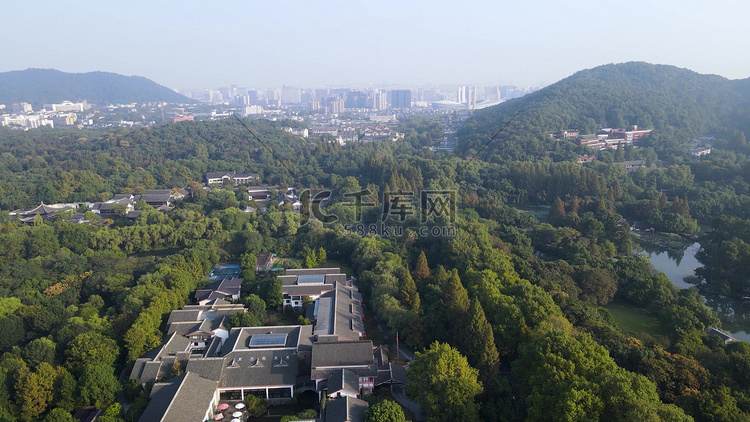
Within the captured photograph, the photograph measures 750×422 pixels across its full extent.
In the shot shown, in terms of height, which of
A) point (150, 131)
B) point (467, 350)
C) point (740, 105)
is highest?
point (740, 105)

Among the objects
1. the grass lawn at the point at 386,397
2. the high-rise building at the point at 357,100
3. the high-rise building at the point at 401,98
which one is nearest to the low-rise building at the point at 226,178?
the grass lawn at the point at 386,397

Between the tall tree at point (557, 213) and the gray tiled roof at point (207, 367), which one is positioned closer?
the gray tiled roof at point (207, 367)

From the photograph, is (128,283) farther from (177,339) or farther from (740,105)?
(740,105)

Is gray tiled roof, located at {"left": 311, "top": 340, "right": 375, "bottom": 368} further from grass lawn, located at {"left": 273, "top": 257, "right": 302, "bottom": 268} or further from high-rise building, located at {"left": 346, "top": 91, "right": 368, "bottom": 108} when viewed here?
high-rise building, located at {"left": 346, "top": 91, "right": 368, "bottom": 108}

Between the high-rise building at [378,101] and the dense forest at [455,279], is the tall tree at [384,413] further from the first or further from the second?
the high-rise building at [378,101]

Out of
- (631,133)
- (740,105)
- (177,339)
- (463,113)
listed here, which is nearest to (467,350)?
(177,339)
